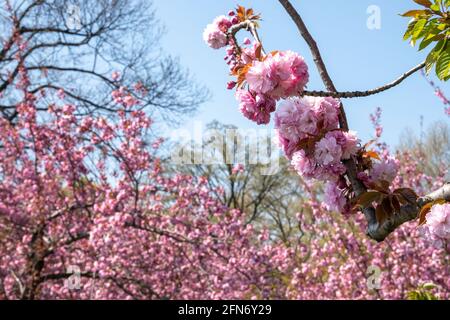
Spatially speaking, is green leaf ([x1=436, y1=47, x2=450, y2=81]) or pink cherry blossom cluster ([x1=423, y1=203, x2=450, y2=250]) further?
green leaf ([x1=436, y1=47, x2=450, y2=81])

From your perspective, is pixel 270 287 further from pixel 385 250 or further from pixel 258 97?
pixel 258 97

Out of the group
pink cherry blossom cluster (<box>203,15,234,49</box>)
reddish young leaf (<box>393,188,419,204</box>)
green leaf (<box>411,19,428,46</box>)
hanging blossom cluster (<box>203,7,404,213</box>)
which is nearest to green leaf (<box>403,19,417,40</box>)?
green leaf (<box>411,19,428,46</box>)

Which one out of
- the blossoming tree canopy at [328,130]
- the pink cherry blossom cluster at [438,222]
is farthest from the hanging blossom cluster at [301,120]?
the pink cherry blossom cluster at [438,222]

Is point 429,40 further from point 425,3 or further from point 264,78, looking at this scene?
point 264,78

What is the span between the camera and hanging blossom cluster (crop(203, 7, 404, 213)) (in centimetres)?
165

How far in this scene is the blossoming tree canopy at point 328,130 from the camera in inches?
63.9

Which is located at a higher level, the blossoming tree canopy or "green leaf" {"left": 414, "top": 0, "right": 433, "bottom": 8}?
"green leaf" {"left": 414, "top": 0, "right": 433, "bottom": 8}

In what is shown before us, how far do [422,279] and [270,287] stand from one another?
258 centimetres

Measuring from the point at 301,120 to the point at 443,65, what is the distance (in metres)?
0.56

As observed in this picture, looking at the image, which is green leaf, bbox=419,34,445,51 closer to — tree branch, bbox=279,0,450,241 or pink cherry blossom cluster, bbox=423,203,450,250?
tree branch, bbox=279,0,450,241

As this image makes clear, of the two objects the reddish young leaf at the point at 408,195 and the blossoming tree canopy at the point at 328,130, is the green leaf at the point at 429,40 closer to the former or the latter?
the blossoming tree canopy at the point at 328,130

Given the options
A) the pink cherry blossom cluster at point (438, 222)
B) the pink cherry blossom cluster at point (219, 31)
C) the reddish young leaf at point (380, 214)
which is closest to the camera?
the pink cherry blossom cluster at point (438, 222)

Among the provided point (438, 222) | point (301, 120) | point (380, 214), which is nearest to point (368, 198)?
point (380, 214)

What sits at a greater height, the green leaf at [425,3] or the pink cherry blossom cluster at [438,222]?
the green leaf at [425,3]
